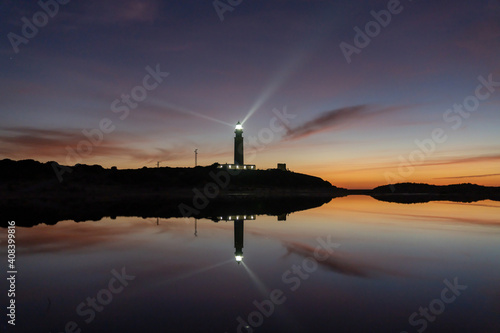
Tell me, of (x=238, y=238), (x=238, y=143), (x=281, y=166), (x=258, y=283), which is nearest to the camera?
(x=258, y=283)

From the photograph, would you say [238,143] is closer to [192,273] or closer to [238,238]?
[238,238]

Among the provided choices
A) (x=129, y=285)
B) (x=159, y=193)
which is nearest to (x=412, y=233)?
(x=129, y=285)

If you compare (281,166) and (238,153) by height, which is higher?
(238,153)

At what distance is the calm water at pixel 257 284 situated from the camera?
7.68m

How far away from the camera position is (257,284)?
1059 centimetres

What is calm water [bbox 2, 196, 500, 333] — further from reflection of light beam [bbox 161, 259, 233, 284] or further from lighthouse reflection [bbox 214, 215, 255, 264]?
lighthouse reflection [bbox 214, 215, 255, 264]

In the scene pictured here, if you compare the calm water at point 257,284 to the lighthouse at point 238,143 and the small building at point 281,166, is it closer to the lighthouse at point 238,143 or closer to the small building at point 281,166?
the lighthouse at point 238,143

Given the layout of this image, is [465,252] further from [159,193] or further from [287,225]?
[159,193]

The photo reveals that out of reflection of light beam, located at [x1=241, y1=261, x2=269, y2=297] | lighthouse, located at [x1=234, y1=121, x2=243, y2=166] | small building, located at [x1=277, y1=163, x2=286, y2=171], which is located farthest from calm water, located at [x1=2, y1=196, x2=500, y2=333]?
small building, located at [x1=277, y1=163, x2=286, y2=171]

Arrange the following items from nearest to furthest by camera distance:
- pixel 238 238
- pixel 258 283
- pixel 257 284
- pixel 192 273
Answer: pixel 257 284 → pixel 258 283 → pixel 192 273 → pixel 238 238

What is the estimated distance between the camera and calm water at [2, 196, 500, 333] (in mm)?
7680

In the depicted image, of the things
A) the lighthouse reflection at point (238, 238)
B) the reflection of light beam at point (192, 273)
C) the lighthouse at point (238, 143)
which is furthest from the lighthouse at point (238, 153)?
the reflection of light beam at point (192, 273)

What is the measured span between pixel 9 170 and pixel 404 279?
12908cm

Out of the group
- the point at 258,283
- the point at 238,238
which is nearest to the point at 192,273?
the point at 258,283
